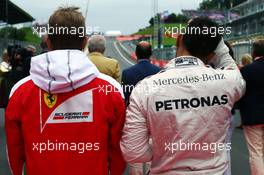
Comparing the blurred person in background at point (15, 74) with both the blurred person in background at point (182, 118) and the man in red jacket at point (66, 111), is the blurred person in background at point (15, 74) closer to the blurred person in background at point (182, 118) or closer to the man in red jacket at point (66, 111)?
the man in red jacket at point (66, 111)

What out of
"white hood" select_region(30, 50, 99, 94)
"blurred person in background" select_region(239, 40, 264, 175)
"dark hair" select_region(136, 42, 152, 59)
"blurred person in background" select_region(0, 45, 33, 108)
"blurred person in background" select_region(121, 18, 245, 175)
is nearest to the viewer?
"white hood" select_region(30, 50, 99, 94)


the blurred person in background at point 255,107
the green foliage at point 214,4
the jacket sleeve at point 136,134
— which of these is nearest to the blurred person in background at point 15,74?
the blurred person in background at point 255,107

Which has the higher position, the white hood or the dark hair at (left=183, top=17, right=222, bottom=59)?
the dark hair at (left=183, top=17, right=222, bottom=59)

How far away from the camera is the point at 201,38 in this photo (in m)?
2.83

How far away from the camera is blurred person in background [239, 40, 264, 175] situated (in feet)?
17.6

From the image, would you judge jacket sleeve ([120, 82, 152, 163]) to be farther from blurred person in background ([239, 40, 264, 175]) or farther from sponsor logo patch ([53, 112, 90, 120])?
blurred person in background ([239, 40, 264, 175])

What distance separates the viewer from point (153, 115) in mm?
2709

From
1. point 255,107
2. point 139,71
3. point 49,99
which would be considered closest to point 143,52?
point 139,71

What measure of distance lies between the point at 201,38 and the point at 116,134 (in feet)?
2.46

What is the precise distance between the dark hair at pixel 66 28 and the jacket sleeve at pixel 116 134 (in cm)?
38

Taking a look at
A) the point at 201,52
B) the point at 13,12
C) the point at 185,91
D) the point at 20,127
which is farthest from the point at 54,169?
the point at 13,12

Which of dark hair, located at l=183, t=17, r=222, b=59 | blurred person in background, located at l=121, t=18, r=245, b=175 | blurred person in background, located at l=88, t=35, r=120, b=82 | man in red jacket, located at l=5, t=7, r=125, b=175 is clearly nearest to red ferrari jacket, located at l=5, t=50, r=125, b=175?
man in red jacket, located at l=5, t=7, r=125, b=175

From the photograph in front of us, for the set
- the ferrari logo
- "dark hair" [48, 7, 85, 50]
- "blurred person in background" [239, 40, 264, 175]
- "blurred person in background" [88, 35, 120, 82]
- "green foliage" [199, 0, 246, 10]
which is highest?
"green foliage" [199, 0, 246, 10]

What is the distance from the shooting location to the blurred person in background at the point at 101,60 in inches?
215
